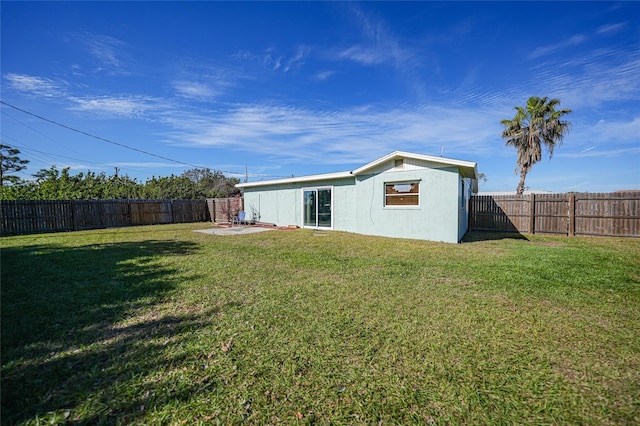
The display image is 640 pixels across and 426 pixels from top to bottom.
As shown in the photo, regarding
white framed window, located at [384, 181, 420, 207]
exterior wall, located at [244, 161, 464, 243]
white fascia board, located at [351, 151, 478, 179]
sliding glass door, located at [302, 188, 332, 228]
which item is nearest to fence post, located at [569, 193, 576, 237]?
exterior wall, located at [244, 161, 464, 243]

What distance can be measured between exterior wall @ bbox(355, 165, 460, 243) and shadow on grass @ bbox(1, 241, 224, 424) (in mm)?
8031

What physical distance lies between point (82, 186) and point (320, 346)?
24554 millimetres

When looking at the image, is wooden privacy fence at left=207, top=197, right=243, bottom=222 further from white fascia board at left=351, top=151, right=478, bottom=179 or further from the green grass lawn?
the green grass lawn

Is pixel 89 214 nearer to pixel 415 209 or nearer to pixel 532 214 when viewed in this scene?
pixel 415 209

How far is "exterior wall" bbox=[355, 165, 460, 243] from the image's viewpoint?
9.50 metres

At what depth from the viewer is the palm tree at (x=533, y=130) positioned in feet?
52.9

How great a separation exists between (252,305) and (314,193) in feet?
34.2

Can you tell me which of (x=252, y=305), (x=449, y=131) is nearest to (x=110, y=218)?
(x=252, y=305)

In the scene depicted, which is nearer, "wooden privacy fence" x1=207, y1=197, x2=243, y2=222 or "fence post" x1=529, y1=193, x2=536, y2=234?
"fence post" x1=529, y1=193, x2=536, y2=234

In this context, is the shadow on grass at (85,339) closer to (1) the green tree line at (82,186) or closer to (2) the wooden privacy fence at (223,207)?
(2) the wooden privacy fence at (223,207)

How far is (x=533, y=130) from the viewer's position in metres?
16.8

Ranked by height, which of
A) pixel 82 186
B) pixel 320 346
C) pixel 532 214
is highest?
pixel 82 186

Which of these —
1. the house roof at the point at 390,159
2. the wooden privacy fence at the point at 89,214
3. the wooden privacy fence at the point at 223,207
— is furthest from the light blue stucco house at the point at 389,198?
the wooden privacy fence at the point at 89,214

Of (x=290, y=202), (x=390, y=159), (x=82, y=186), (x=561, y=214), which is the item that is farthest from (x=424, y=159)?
(x=82, y=186)
